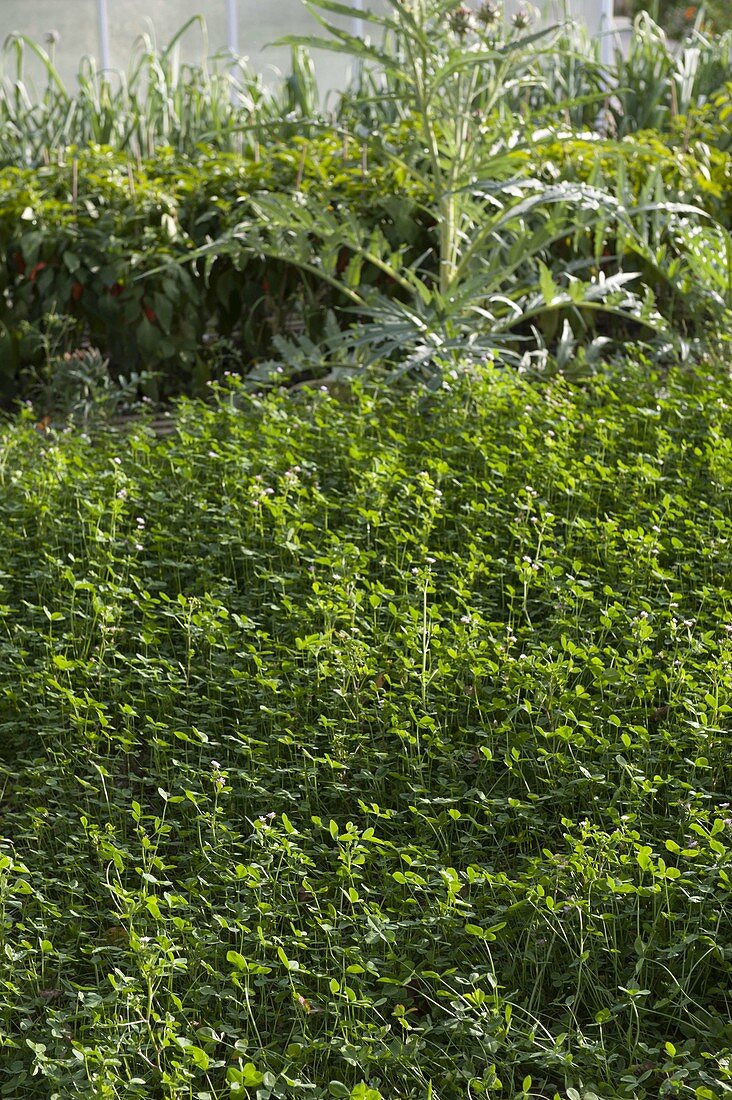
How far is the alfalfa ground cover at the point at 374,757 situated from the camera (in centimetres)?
207

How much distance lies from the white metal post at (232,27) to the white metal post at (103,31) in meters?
0.84

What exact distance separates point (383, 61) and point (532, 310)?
3.37 feet

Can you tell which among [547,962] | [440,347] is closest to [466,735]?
[547,962]

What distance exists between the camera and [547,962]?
7.23 ft

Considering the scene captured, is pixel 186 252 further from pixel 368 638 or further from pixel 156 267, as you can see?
pixel 368 638

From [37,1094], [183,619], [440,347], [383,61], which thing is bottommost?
[37,1094]

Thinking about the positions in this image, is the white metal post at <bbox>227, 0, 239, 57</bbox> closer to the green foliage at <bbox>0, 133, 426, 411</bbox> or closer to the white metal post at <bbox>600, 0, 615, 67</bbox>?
the white metal post at <bbox>600, 0, 615, 67</bbox>

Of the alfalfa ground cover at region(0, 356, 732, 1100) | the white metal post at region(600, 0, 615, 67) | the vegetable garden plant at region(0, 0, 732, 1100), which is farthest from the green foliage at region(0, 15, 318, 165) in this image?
the white metal post at region(600, 0, 615, 67)

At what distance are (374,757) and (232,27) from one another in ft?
24.2

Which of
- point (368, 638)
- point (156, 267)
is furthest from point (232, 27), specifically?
point (368, 638)

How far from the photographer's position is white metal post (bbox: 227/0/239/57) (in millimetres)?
8814

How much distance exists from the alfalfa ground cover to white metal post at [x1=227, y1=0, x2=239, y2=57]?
5.54 m

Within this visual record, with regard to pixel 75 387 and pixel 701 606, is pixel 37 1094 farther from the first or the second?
pixel 75 387

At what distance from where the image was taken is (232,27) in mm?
Answer: 8836
